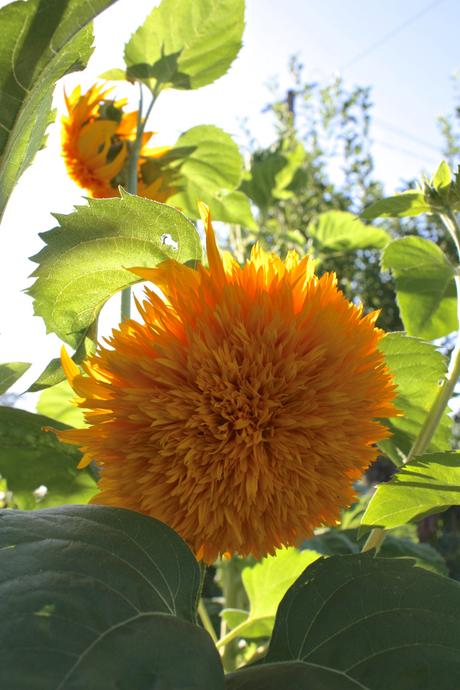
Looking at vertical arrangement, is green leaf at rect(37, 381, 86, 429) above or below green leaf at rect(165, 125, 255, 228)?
below

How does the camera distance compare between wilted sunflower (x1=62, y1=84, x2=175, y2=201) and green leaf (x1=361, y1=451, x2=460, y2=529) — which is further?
wilted sunflower (x1=62, y1=84, x2=175, y2=201)

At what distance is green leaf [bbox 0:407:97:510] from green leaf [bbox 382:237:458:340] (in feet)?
1.16

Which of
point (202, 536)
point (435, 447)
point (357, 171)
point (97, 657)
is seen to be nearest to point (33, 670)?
point (97, 657)

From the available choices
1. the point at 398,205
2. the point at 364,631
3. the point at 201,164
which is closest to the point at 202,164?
the point at 201,164

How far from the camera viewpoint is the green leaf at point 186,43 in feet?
2.43

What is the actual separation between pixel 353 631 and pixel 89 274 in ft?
1.01

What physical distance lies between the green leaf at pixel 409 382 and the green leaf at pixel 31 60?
306mm

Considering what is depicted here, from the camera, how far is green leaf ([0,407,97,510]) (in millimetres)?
618

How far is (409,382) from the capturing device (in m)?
0.63

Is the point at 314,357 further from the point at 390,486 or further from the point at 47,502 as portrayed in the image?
the point at 47,502

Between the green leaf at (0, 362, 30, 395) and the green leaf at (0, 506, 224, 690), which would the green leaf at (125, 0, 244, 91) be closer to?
the green leaf at (0, 362, 30, 395)

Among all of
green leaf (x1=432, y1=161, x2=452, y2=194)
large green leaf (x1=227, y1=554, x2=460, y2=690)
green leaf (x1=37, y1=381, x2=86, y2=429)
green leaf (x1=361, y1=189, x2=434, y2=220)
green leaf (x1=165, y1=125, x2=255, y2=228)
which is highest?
green leaf (x1=165, y1=125, x2=255, y2=228)

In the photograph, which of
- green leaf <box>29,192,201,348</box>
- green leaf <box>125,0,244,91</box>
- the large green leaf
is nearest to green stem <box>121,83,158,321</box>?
green leaf <box>125,0,244,91</box>

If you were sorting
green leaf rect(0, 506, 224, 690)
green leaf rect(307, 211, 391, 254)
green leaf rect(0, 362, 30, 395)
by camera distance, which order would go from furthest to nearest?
green leaf rect(307, 211, 391, 254)
green leaf rect(0, 362, 30, 395)
green leaf rect(0, 506, 224, 690)
